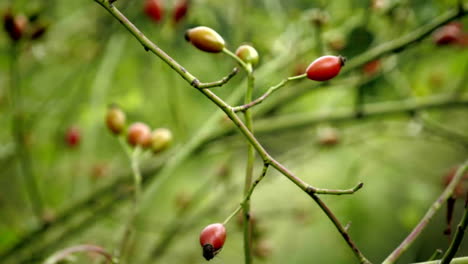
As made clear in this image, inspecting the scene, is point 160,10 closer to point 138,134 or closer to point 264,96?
point 138,134

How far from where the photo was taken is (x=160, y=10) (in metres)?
1.22

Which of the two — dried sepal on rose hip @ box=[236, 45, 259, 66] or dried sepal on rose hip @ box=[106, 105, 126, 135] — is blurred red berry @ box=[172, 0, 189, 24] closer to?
dried sepal on rose hip @ box=[106, 105, 126, 135]

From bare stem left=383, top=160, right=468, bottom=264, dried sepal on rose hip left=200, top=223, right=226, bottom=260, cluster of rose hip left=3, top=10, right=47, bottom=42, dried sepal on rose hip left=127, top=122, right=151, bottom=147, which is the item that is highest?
cluster of rose hip left=3, top=10, right=47, bottom=42

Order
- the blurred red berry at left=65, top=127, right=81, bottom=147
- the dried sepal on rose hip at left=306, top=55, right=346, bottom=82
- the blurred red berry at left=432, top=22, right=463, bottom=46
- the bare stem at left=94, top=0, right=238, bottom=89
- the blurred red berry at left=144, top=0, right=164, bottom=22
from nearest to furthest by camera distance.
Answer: the bare stem at left=94, top=0, right=238, bottom=89 < the dried sepal on rose hip at left=306, top=55, right=346, bottom=82 < the blurred red berry at left=432, top=22, right=463, bottom=46 < the blurred red berry at left=144, top=0, right=164, bottom=22 < the blurred red berry at left=65, top=127, right=81, bottom=147

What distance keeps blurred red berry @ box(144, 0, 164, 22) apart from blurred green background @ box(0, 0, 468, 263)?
0.12 feet

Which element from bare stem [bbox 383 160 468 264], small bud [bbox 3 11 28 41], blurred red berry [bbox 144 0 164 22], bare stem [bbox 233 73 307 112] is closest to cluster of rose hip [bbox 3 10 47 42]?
small bud [bbox 3 11 28 41]

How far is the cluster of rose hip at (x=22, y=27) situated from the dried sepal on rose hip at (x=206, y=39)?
0.51m

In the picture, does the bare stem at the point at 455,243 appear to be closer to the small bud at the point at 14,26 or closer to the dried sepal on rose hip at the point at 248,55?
the dried sepal on rose hip at the point at 248,55

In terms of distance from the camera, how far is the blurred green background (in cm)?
121

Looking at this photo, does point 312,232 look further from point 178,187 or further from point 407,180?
point 178,187

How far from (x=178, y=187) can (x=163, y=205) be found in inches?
4.7

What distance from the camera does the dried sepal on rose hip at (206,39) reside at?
596mm

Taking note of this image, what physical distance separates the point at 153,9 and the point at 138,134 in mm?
494

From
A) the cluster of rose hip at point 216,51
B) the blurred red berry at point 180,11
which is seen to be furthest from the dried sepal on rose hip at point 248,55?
the blurred red berry at point 180,11
